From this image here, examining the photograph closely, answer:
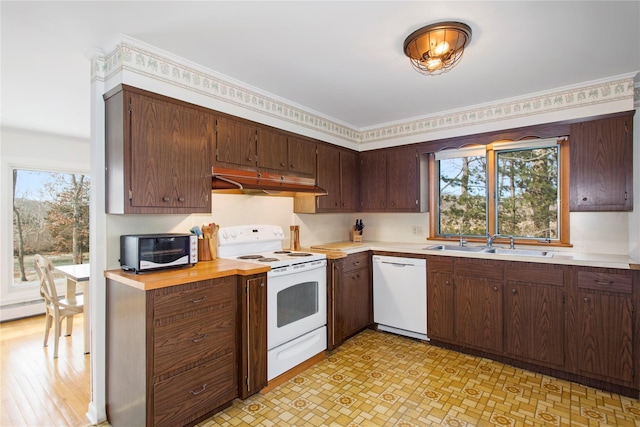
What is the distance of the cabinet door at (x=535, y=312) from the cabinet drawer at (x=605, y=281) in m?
0.14

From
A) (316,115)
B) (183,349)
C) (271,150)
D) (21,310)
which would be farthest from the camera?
(21,310)

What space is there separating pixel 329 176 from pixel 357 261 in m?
1.02

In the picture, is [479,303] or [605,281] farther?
[479,303]

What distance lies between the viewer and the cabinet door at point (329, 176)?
3.64 m

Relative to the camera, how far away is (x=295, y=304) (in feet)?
9.07

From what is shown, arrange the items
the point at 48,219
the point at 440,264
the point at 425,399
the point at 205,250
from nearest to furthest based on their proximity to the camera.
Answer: the point at 425,399 < the point at 205,250 < the point at 440,264 < the point at 48,219

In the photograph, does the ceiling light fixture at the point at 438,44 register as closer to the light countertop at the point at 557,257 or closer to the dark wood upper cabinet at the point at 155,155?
the dark wood upper cabinet at the point at 155,155

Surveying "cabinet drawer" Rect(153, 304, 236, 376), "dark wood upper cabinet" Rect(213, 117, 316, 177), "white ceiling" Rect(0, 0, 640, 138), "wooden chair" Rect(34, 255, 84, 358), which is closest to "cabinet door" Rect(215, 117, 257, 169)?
"dark wood upper cabinet" Rect(213, 117, 316, 177)

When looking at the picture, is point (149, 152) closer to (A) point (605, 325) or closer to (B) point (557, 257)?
(B) point (557, 257)

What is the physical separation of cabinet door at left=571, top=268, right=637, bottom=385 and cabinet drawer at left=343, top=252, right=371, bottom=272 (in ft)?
6.10

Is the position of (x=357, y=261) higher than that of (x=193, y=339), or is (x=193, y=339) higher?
(x=357, y=261)

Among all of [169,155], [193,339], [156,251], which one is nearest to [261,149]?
[169,155]

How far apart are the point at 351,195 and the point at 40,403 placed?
11.1 ft

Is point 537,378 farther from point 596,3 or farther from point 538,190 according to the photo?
point 596,3
